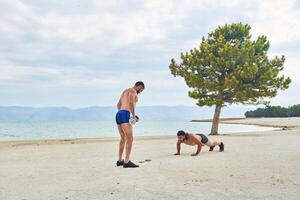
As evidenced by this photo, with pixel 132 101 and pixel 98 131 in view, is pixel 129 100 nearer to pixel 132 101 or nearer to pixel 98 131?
pixel 132 101

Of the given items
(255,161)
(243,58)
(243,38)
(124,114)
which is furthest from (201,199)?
(243,38)

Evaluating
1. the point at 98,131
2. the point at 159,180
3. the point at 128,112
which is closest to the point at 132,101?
the point at 128,112

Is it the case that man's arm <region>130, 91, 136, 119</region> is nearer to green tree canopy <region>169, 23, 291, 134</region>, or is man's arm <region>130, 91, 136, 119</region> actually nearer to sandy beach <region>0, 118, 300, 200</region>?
sandy beach <region>0, 118, 300, 200</region>

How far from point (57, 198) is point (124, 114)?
13.0 feet

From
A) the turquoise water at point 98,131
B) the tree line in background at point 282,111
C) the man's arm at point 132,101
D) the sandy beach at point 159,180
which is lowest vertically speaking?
the sandy beach at point 159,180

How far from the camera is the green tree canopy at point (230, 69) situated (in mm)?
32406

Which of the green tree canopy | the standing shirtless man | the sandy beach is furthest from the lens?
the green tree canopy

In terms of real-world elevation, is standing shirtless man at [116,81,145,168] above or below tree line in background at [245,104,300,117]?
below

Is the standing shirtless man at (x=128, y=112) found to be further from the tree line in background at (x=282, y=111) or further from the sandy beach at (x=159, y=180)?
the tree line in background at (x=282, y=111)

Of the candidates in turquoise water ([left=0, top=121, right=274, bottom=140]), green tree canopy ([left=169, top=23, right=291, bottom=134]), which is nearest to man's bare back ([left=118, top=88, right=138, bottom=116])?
green tree canopy ([left=169, top=23, right=291, bottom=134])

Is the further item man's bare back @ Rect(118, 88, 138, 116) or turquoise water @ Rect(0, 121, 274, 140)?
turquoise water @ Rect(0, 121, 274, 140)

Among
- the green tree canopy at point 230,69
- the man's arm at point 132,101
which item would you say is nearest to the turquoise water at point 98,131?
the green tree canopy at point 230,69

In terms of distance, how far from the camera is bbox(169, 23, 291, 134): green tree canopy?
→ 32.4m

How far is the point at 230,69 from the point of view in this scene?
33531 millimetres
